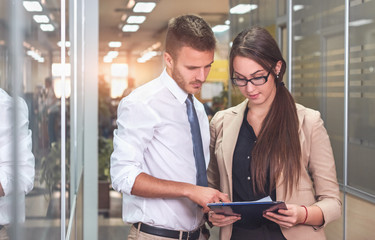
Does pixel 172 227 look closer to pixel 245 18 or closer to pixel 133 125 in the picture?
pixel 133 125

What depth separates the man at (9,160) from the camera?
1.10 m

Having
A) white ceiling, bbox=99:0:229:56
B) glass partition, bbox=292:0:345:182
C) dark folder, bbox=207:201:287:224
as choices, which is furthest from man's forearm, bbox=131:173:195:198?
white ceiling, bbox=99:0:229:56

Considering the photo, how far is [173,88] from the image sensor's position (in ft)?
7.82

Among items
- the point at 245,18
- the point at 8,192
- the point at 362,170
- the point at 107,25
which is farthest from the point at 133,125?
the point at 107,25

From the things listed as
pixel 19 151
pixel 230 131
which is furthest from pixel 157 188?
pixel 19 151

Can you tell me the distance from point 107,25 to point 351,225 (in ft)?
21.0

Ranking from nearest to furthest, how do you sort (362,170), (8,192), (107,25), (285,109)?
1. (8,192)
2. (285,109)
3. (362,170)
4. (107,25)

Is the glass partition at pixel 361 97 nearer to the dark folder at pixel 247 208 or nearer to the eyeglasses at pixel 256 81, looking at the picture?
the eyeglasses at pixel 256 81

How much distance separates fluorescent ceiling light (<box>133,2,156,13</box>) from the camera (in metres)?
9.15

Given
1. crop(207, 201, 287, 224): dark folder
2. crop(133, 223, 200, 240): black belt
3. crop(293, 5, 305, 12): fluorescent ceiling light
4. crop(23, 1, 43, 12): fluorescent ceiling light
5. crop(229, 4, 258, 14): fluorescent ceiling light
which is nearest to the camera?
crop(23, 1, 43, 12): fluorescent ceiling light

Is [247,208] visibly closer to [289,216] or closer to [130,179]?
[289,216]

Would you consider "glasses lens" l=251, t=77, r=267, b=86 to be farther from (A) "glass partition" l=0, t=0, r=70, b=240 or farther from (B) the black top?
(A) "glass partition" l=0, t=0, r=70, b=240

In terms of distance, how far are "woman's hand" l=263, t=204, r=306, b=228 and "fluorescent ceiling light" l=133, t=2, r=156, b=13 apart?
287 inches

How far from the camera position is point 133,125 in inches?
88.6
